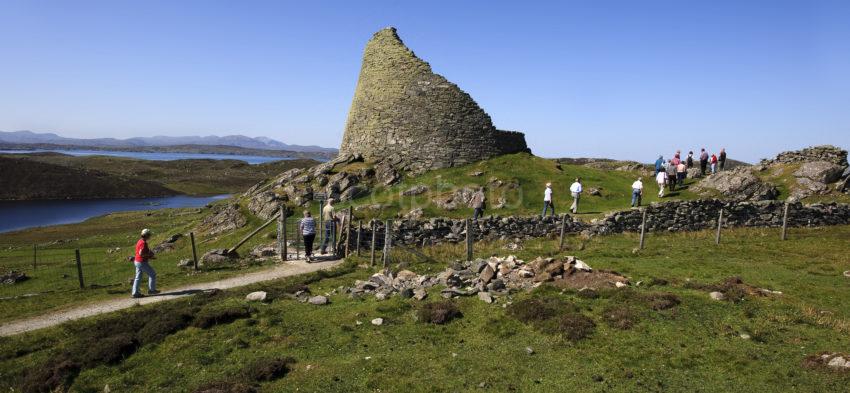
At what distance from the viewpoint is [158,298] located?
1761cm

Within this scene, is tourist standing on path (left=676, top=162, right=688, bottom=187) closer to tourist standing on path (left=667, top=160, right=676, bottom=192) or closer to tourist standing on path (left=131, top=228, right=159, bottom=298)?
tourist standing on path (left=667, top=160, right=676, bottom=192)

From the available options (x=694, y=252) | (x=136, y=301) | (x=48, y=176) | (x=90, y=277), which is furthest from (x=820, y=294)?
(x=48, y=176)

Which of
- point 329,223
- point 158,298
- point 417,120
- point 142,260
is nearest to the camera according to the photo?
point 142,260

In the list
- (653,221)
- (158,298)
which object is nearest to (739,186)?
(653,221)

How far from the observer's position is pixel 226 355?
40.6 feet

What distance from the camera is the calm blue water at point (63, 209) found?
7306cm

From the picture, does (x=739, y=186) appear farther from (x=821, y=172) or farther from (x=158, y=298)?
(x=158, y=298)

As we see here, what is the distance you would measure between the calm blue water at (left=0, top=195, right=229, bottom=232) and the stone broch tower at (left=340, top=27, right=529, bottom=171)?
56934 millimetres

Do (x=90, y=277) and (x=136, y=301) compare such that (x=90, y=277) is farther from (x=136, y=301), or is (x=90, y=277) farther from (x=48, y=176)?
(x=48, y=176)

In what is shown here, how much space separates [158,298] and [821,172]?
4230cm

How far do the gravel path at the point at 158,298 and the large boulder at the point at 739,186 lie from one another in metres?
27.7

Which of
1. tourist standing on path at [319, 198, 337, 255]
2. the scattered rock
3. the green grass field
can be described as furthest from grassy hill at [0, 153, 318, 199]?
the green grass field

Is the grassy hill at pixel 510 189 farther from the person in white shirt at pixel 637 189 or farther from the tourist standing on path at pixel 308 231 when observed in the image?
the tourist standing on path at pixel 308 231

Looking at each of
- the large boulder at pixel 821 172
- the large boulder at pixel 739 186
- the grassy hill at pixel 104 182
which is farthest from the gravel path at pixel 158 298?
the grassy hill at pixel 104 182
